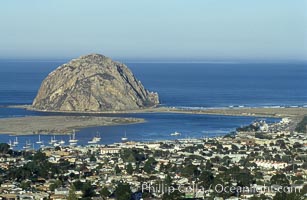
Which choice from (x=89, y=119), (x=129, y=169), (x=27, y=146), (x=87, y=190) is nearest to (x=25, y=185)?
(x=87, y=190)

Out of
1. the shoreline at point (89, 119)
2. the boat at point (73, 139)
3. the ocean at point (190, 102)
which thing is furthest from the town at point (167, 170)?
the shoreline at point (89, 119)

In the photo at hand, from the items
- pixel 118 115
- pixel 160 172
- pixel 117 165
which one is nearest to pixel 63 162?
pixel 117 165

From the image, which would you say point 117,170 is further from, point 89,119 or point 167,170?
point 89,119

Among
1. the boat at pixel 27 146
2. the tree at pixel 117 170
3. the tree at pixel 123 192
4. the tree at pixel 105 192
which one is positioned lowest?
the boat at pixel 27 146

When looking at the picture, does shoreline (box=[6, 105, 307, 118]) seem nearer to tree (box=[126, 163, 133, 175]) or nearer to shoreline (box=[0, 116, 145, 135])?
shoreline (box=[0, 116, 145, 135])

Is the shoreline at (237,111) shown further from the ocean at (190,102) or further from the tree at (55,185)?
the tree at (55,185)

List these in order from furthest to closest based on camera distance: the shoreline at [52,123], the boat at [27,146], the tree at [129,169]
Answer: the shoreline at [52,123]
the boat at [27,146]
the tree at [129,169]
